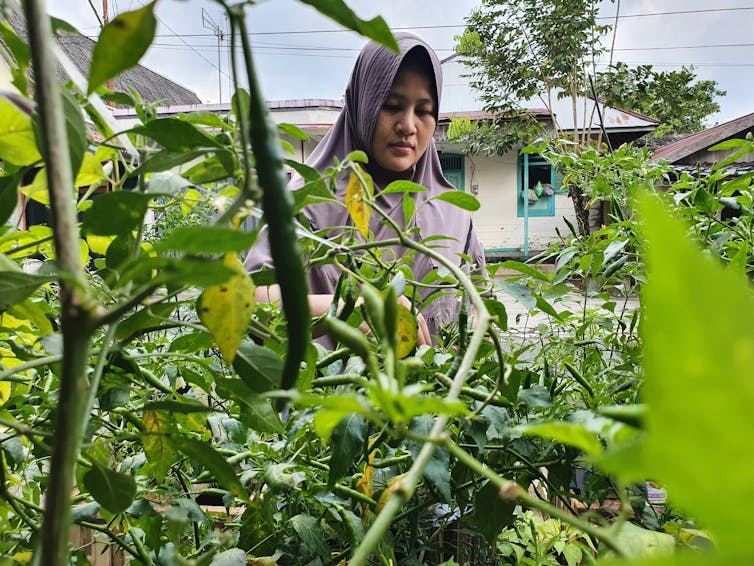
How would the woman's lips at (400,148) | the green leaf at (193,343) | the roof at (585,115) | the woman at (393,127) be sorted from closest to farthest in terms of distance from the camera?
the green leaf at (193,343) < the woman at (393,127) < the woman's lips at (400,148) < the roof at (585,115)

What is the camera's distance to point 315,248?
43cm

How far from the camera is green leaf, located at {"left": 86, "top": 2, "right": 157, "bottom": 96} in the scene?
0.66 ft

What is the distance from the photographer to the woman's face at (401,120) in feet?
4.55

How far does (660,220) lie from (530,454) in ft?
1.39

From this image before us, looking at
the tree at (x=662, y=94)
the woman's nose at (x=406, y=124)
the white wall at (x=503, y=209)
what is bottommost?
the white wall at (x=503, y=209)

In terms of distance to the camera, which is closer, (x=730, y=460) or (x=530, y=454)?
(x=730, y=460)

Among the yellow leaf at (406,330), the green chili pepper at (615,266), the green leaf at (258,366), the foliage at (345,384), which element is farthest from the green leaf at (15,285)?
the green chili pepper at (615,266)

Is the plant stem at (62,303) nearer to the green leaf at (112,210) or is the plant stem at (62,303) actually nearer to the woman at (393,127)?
the green leaf at (112,210)

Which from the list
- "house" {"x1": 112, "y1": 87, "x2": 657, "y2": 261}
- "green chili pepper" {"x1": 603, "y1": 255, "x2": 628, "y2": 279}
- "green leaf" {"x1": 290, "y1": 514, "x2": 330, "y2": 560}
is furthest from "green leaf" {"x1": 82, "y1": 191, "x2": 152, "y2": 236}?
"house" {"x1": 112, "y1": 87, "x2": 657, "y2": 261}

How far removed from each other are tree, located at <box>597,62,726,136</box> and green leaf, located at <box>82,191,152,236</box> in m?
6.86

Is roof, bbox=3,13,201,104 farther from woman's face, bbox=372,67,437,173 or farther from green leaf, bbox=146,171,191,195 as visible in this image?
green leaf, bbox=146,171,191,195

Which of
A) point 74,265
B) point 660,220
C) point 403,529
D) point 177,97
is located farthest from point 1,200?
point 177,97

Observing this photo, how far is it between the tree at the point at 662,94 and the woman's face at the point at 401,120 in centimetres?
566

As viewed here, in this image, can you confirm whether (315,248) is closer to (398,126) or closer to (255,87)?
(255,87)
